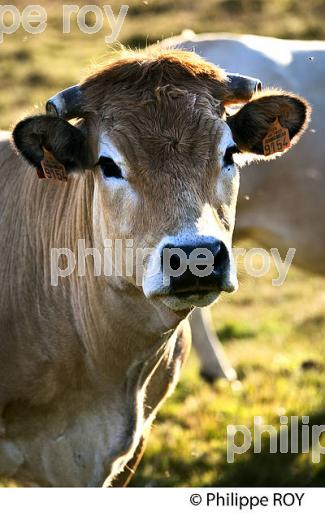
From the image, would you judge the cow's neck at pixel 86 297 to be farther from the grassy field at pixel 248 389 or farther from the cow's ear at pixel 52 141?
the grassy field at pixel 248 389

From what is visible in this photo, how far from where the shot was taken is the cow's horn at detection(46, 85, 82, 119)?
5293mm

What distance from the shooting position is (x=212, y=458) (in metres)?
7.66

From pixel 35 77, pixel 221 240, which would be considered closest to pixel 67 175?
pixel 221 240

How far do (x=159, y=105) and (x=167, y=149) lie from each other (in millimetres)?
301

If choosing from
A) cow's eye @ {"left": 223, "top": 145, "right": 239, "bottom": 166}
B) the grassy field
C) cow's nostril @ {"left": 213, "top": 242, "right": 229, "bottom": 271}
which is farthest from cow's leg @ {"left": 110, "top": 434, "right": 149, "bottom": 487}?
cow's nostril @ {"left": 213, "top": 242, "right": 229, "bottom": 271}

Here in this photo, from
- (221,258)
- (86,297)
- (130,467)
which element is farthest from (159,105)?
(130,467)

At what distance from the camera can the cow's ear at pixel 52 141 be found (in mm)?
5215

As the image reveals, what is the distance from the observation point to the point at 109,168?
5152 mm

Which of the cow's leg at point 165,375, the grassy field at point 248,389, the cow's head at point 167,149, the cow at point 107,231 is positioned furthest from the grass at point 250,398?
the cow's head at point 167,149

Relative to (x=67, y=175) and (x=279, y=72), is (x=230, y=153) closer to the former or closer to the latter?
(x=67, y=175)

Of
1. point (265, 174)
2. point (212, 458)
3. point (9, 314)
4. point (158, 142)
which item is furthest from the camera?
point (265, 174)

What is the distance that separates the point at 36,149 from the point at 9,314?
0.98 m

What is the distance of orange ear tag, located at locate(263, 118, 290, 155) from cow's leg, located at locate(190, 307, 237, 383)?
3972 mm

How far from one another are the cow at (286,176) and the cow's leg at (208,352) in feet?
3.75
